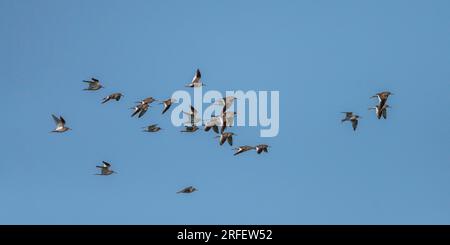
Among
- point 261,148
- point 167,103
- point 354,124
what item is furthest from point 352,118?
point 167,103

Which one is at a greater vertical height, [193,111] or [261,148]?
[193,111]

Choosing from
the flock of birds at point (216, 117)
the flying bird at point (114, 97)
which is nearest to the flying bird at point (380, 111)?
the flock of birds at point (216, 117)

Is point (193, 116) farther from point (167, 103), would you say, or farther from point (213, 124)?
point (167, 103)

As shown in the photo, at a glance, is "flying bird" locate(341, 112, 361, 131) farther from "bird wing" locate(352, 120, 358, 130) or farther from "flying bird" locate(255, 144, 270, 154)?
"flying bird" locate(255, 144, 270, 154)

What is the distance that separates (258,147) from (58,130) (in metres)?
17.4

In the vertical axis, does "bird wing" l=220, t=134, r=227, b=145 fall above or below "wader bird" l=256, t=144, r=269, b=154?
above

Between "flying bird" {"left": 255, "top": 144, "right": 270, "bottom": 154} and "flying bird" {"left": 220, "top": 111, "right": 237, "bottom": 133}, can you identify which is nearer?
"flying bird" {"left": 220, "top": 111, "right": 237, "bottom": 133}

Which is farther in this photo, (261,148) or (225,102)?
(261,148)

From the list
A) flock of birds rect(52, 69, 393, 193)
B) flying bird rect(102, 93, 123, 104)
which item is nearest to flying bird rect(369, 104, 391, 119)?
flock of birds rect(52, 69, 393, 193)

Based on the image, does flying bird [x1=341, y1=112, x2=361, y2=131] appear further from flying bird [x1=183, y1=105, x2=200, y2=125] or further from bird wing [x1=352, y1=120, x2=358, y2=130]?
flying bird [x1=183, y1=105, x2=200, y2=125]

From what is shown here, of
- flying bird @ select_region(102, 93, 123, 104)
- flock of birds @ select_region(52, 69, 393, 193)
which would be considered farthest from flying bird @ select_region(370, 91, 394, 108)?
flying bird @ select_region(102, 93, 123, 104)

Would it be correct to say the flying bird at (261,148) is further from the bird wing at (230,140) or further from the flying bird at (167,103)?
the flying bird at (167,103)
